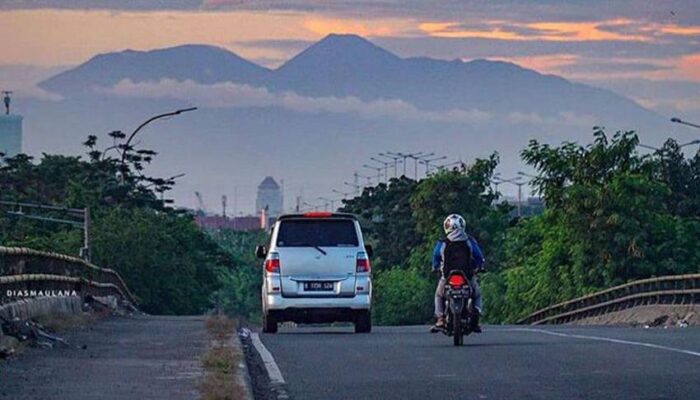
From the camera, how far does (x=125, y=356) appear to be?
1948 centimetres

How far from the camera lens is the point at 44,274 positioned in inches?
1172

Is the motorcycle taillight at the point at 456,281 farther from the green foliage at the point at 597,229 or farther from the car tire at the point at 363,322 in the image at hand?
the green foliage at the point at 597,229

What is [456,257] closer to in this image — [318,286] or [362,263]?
[362,263]

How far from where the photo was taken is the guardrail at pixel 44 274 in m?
24.1

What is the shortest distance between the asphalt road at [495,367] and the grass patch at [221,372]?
0.58 m

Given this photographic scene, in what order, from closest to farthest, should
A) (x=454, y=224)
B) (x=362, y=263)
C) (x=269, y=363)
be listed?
(x=269, y=363) < (x=454, y=224) < (x=362, y=263)

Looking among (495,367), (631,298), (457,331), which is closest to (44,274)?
(457,331)

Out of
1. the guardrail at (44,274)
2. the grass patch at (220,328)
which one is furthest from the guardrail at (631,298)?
the grass patch at (220,328)

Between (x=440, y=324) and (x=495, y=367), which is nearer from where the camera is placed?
(x=495, y=367)

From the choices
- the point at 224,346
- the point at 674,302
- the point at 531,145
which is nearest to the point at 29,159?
the point at 531,145

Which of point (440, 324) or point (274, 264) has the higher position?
point (274, 264)

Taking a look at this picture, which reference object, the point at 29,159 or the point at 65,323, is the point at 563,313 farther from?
the point at 29,159

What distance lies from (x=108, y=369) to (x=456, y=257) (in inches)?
299

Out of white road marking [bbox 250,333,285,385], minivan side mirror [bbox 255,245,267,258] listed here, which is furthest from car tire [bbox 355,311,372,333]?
white road marking [bbox 250,333,285,385]
